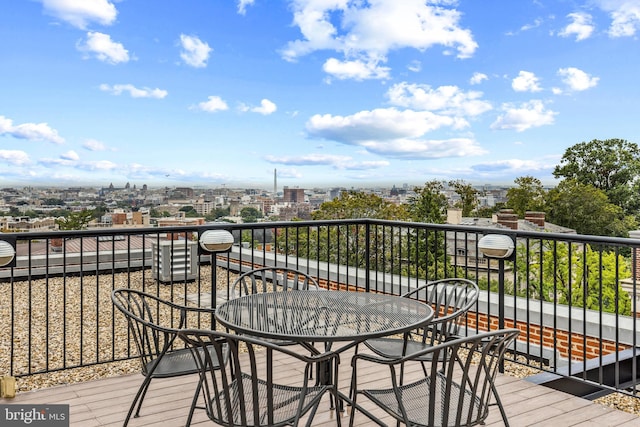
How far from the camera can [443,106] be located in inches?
949

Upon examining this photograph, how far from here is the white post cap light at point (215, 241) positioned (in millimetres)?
3406

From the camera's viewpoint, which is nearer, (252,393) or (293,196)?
(252,393)

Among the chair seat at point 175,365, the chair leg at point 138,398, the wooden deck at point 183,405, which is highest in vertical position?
the chair seat at point 175,365

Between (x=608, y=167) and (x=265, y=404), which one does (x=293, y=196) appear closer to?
(x=265, y=404)

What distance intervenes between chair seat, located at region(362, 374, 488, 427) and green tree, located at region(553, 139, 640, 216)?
29545 millimetres

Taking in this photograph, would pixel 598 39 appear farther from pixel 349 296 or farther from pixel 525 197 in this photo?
pixel 349 296

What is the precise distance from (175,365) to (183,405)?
0.65 metres

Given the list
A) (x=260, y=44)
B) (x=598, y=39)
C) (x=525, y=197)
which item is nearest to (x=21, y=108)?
(x=260, y=44)

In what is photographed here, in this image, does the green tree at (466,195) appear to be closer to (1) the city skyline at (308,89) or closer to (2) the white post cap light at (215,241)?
(1) the city skyline at (308,89)

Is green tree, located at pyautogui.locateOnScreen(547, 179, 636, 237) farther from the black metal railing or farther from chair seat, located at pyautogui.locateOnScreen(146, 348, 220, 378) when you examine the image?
chair seat, located at pyautogui.locateOnScreen(146, 348, 220, 378)

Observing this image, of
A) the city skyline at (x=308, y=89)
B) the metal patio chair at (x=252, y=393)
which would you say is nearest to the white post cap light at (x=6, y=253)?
the metal patio chair at (x=252, y=393)

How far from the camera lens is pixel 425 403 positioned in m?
1.88

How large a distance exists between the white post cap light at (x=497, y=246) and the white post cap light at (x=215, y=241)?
6.00 ft

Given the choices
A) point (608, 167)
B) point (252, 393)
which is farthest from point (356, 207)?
point (608, 167)
